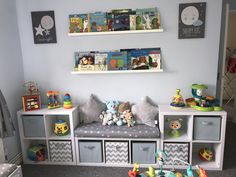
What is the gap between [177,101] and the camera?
267 cm

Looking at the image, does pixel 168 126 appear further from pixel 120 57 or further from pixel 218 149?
pixel 120 57

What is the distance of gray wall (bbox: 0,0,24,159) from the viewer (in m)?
2.66

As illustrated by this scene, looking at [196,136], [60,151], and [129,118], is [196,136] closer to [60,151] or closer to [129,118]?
[129,118]

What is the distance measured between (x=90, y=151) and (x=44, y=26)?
1775 millimetres

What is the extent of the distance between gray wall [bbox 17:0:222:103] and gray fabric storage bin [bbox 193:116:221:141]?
0.47m

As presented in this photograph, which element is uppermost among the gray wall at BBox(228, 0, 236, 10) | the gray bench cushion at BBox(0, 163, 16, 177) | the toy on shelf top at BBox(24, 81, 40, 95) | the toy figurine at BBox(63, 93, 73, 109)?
the gray wall at BBox(228, 0, 236, 10)

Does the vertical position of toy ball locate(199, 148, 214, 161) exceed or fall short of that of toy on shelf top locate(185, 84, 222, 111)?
it falls short

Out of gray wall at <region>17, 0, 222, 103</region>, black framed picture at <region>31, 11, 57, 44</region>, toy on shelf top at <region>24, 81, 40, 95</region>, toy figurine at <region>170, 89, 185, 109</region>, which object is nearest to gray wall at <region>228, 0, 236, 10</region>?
gray wall at <region>17, 0, 222, 103</region>

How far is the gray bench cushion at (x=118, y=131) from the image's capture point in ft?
8.38

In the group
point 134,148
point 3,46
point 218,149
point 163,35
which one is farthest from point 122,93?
point 3,46

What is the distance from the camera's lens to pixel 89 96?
3018 mm

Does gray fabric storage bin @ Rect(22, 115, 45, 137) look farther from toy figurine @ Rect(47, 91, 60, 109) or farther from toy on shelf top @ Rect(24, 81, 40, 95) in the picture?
toy on shelf top @ Rect(24, 81, 40, 95)

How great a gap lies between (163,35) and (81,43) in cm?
110

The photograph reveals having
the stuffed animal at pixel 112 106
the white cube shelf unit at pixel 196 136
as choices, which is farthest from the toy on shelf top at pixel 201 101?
the stuffed animal at pixel 112 106
